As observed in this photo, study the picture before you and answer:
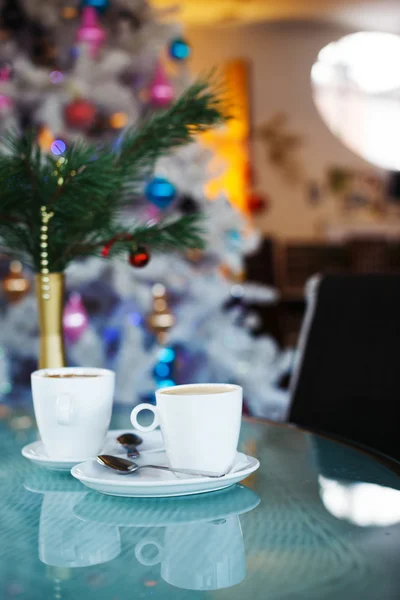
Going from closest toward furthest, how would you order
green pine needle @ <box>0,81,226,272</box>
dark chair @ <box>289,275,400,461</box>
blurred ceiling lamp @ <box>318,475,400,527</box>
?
blurred ceiling lamp @ <box>318,475,400,527</box> < green pine needle @ <box>0,81,226,272</box> < dark chair @ <box>289,275,400,461</box>

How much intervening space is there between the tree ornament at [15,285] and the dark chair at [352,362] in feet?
4.12

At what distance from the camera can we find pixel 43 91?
2.27 meters

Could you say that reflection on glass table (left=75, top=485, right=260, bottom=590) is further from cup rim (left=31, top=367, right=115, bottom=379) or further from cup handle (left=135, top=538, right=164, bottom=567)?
cup rim (left=31, top=367, right=115, bottom=379)

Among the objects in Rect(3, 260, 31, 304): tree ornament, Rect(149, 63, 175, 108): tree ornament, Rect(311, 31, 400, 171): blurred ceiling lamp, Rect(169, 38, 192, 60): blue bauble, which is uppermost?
Rect(311, 31, 400, 171): blurred ceiling lamp

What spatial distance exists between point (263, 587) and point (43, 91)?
2078 millimetres

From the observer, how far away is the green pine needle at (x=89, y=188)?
761mm

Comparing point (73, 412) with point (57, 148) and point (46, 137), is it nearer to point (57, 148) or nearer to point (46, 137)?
point (57, 148)

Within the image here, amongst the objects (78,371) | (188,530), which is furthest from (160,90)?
(188,530)

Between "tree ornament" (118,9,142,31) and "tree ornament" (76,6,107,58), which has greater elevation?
"tree ornament" (118,9,142,31)

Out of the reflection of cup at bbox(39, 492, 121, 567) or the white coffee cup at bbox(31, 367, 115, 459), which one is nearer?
the reflection of cup at bbox(39, 492, 121, 567)

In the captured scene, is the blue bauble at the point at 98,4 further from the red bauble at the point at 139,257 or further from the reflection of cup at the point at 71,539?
the reflection of cup at the point at 71,539

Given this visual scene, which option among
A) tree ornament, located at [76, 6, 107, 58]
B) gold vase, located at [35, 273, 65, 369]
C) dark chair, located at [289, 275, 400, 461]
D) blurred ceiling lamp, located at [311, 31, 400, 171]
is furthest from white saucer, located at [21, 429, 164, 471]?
blurred ceiling lamp, located at [311, 31, 400, 171]

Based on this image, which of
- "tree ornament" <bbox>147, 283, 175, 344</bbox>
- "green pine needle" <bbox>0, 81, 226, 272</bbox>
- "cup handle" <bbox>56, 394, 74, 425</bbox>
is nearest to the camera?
"cup handle" <bbox>56, 394, 74, 425</bbox>

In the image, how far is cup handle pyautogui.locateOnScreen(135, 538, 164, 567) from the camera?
1.43 feet
